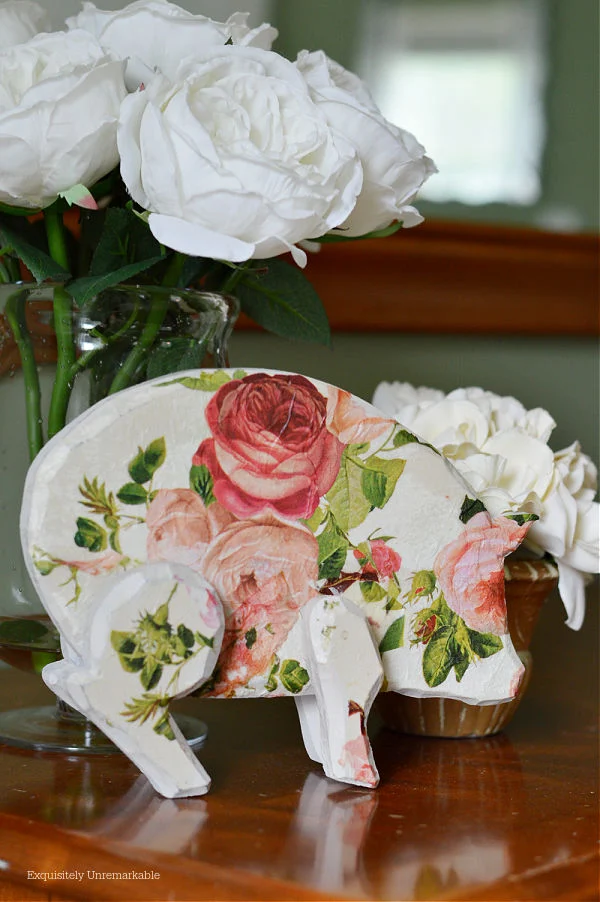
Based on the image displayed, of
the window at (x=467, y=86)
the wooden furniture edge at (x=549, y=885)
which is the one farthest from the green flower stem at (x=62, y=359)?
the window at (x=467, y=86)

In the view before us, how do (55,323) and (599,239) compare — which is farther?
(599,239)

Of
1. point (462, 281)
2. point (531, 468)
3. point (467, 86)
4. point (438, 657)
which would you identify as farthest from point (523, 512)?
point (467, 86)

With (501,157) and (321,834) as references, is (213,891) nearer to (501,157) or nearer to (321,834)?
(321,834)

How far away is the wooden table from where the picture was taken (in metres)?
0.44

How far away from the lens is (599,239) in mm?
1164

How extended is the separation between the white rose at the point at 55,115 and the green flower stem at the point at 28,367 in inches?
2.3

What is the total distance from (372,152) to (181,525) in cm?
22

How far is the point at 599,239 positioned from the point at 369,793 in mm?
797

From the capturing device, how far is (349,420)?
0.54 meters

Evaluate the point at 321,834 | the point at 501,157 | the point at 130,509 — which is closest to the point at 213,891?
the point at 321,834

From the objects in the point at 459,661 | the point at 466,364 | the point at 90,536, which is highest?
the point at 90,536

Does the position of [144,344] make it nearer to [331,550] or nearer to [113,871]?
[331,550]

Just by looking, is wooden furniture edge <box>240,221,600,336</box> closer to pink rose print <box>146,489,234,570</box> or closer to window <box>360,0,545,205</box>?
window <box>360,0,545,205</box>

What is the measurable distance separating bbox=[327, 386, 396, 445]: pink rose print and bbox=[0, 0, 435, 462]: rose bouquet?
0.07 metres
